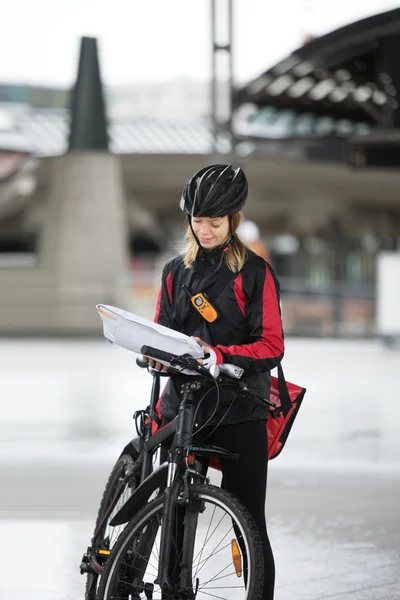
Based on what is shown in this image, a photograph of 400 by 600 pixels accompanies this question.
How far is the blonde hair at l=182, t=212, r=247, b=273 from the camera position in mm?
4230

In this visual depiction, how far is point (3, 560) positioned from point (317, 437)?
17.6 feet

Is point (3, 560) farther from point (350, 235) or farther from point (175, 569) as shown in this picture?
point (350, 235)

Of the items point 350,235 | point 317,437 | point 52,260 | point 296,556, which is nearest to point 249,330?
point 296,556

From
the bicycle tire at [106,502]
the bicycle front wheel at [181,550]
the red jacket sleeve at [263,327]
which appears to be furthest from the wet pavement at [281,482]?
the red jacket sleeve at [263,327]

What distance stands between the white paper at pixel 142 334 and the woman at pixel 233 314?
12 centimetres

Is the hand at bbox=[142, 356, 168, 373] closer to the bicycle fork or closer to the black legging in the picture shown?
the bicycle fork

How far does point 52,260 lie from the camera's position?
103 feet

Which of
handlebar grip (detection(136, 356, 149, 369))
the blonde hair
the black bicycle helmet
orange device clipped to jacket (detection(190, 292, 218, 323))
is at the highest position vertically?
the black bicycle helmet

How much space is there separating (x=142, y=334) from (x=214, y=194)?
0.56 meters

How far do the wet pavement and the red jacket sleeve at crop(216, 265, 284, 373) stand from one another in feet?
5.19

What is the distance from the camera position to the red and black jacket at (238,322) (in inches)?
165

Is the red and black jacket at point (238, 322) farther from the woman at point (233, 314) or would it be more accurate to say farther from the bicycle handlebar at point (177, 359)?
the bicycle handlebar at point (177, 359)

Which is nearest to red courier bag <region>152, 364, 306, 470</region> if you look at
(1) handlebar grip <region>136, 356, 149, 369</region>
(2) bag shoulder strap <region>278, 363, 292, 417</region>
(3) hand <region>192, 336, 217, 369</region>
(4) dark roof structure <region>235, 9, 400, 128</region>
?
Answer: (2) bag shoulder strap <region>278, 363, 292, 417</region>

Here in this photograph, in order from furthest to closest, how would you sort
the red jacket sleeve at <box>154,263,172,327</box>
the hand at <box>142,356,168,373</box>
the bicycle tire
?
the bicycle tire
the red jacket sleeve at <box>154,263,172,327</box>
the hand at <box>142,356,168,373</box>
